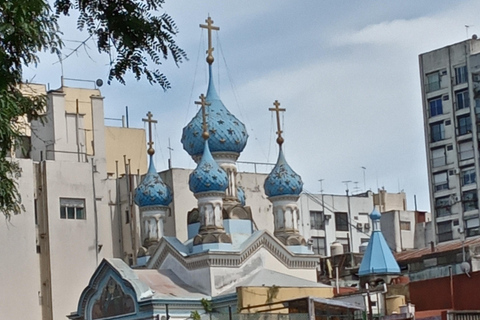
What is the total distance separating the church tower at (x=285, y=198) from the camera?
4162 centimetres

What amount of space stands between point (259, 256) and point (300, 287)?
238 centimetres

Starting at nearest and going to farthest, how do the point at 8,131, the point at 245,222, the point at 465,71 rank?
the point at 8,131
the point at 245,222
the point at 465,71

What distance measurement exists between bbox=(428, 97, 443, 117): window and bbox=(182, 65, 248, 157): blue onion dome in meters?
24.1

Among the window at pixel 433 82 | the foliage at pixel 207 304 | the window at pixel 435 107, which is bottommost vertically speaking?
the foliage at pixel 207 304

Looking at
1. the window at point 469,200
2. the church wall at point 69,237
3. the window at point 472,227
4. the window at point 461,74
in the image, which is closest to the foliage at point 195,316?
the church wall at point 69,237

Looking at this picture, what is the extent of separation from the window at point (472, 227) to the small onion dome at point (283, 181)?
21.9m

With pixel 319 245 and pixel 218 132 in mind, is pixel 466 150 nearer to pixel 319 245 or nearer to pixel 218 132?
pixel 319 245

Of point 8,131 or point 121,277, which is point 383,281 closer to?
point 121,277

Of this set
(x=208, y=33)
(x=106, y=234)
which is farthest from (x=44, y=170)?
(x=208, y=33)

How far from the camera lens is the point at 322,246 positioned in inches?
2454

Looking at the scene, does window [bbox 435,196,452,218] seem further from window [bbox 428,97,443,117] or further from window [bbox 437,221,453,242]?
window [bbox 428,97,443,117]

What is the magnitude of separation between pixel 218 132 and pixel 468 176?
24.8 m

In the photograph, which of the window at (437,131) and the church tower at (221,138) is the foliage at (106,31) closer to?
the church tower at (221,138)

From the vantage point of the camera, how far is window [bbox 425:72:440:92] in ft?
209
